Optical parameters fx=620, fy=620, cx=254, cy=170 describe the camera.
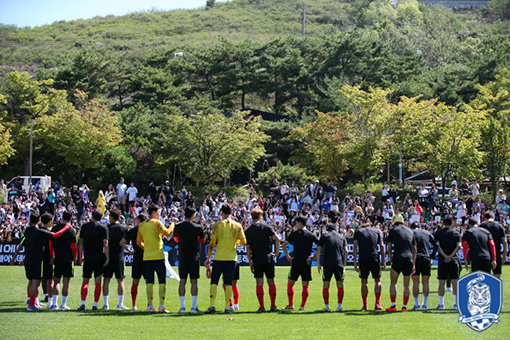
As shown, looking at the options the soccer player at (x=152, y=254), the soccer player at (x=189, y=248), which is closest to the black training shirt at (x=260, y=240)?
the soccer player at (x=189, y=248)

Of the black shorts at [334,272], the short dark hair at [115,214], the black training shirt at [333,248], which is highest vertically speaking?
the short dark hair at [115,214]

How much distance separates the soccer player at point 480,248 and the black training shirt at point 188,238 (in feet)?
17.9

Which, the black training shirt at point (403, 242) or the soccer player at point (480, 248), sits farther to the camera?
the black training shirt at point (403, 242)

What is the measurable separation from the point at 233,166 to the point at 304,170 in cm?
548

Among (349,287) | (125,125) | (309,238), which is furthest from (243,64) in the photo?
(309,238)

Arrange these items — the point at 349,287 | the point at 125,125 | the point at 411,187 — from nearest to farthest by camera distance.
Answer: the point at 349,287, the point at 411,187, the point at 125,125

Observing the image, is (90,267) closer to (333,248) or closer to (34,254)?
(34,254)

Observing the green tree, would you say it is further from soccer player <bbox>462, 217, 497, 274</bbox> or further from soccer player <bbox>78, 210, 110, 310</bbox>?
soccer player <bbox>462, 217, 497, 274</bbox>

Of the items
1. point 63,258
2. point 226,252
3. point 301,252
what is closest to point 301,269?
point 301,252

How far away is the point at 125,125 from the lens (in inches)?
1929

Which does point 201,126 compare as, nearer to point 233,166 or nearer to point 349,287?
point 233,166

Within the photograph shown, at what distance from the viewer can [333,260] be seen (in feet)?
42.1

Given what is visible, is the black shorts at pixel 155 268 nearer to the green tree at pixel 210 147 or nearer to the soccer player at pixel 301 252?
the soccer player at pixel 301 252

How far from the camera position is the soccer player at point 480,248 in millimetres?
12539
